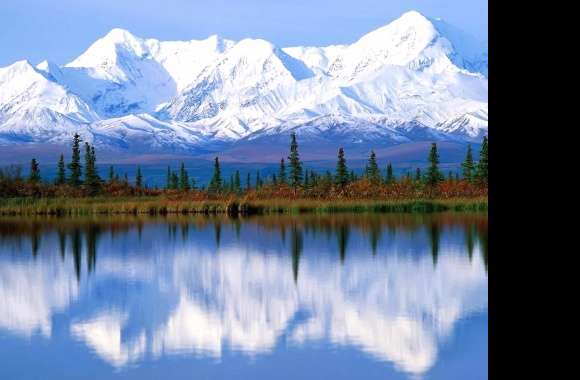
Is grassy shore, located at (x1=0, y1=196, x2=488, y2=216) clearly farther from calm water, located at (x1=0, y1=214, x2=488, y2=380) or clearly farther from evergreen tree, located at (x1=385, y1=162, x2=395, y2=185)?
calm water, located at (x1=0, y1=214, x2=488, y2=380)

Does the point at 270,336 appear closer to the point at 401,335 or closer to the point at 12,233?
the point at 401,335

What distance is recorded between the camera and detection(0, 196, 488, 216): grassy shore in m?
67.0

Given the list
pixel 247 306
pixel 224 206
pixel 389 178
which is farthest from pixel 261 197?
pixel 247 306

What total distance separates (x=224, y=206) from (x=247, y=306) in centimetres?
4614

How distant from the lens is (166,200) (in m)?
71.6

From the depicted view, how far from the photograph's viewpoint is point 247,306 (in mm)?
22594

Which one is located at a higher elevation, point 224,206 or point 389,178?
point 389,178

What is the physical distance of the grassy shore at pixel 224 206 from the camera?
67.0 m

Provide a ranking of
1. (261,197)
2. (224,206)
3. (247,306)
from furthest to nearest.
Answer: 1. (261,197)
2. (224,206)
3. (247,306)

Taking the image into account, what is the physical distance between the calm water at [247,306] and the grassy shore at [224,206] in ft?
75.9

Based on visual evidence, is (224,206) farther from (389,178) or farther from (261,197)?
(389,178)

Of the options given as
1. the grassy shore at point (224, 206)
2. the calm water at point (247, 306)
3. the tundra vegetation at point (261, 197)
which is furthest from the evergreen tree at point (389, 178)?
the calm water at point (247, 306)

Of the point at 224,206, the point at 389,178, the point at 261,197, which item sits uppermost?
the point at 389,178
